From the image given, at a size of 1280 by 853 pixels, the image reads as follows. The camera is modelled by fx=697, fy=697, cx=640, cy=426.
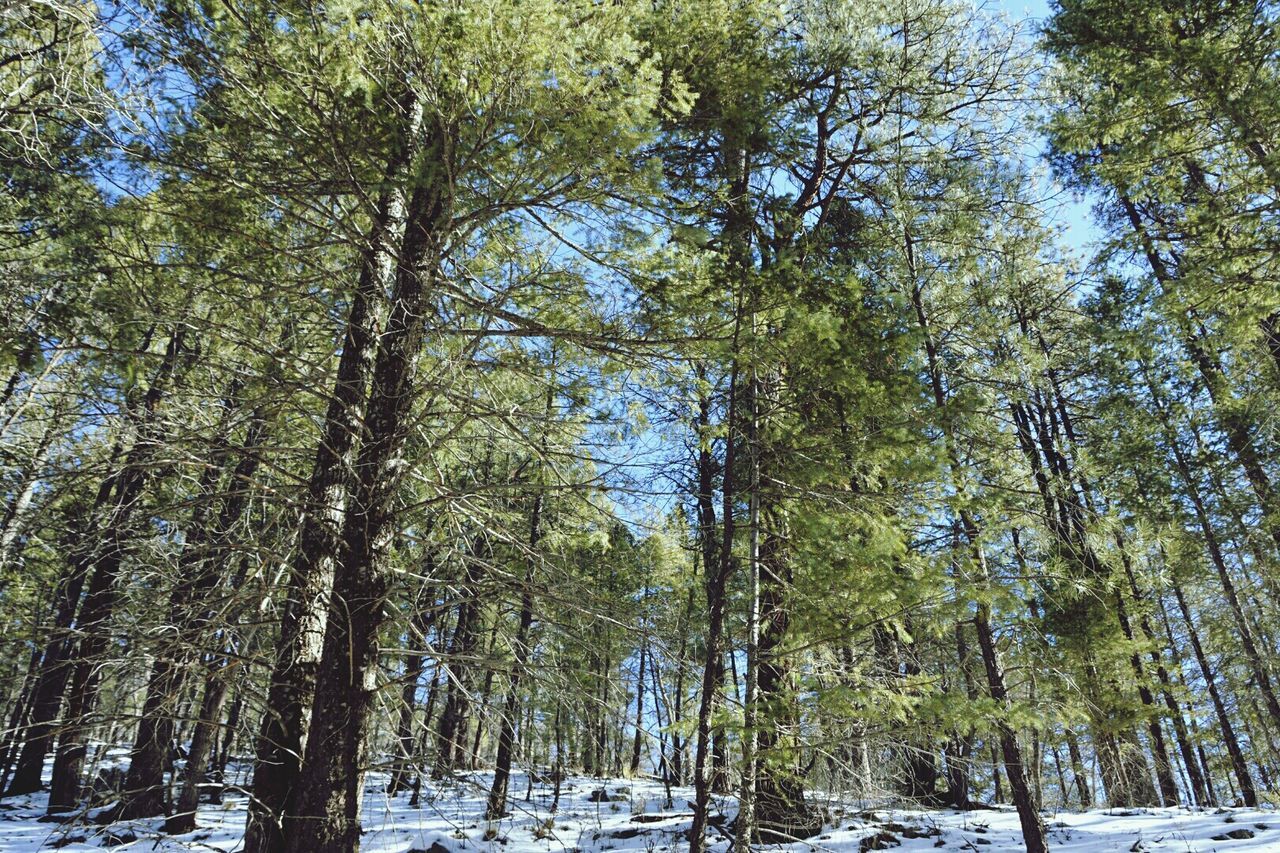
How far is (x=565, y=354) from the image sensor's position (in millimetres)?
5316

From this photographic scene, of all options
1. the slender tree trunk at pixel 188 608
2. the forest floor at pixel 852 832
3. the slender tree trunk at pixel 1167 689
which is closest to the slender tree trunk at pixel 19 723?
the slender tree trunk at pixel 188 608

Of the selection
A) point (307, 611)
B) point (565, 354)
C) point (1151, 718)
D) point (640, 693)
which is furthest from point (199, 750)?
point (1151, 718)

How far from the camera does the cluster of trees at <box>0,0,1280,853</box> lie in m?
3.85

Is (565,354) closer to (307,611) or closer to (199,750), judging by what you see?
(307,611)

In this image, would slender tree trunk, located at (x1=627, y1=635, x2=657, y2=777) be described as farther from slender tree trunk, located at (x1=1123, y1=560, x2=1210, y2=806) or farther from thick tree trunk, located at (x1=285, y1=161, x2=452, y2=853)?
slender tree trunk, located at (x1=1123, y1=560, x2=1210, y2=806)

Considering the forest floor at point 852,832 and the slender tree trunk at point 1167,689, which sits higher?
the slender tree trunk at point 1167,689

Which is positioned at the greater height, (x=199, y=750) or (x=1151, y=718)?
(x=1151, y=718)

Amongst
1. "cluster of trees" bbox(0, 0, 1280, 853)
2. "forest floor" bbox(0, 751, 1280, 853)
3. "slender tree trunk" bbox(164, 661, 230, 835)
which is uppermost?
"cluster of trees" bbox(0, 0, 1280, 853)

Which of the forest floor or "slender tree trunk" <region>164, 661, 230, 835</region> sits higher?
"slender tree trunk" <region>164, 661, 230, 835</region>

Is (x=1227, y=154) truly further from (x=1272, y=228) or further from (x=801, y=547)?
(x=801, y=547)

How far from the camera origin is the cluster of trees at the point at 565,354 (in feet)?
12.6

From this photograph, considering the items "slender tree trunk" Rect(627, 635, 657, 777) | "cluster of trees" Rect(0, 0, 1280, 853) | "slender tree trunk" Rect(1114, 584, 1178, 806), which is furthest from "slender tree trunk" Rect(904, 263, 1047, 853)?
"slender tree trunk" Rect(1114, 584, 1178, 806)

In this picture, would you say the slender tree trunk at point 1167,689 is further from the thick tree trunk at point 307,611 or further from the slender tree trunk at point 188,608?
the slender tree trunk at point 188,608

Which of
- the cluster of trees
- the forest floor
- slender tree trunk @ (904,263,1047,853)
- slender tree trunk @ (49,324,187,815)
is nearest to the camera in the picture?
slender tree trunk @ (49,324,187,815)
